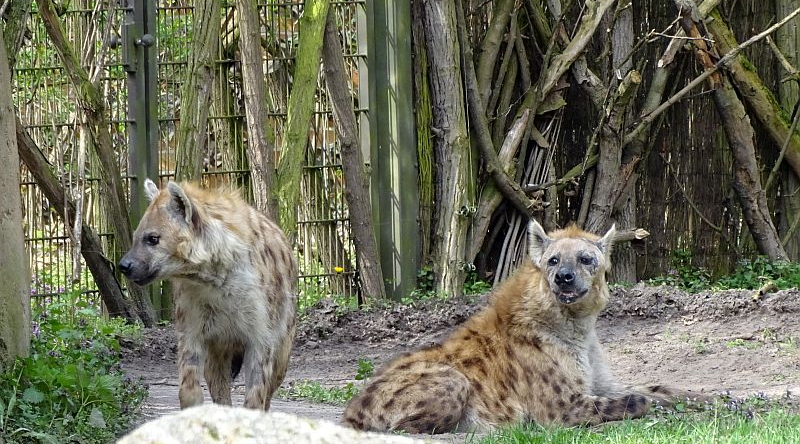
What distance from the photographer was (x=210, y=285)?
487cm

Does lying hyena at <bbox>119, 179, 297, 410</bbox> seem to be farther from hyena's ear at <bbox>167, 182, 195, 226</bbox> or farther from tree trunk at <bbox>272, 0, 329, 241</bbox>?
tree trunk at <bbox>272, 0, 329, 241</bbox>

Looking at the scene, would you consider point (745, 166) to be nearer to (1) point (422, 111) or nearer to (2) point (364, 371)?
(1) point (422, 111)

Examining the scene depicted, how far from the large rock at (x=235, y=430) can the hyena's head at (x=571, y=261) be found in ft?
11.0

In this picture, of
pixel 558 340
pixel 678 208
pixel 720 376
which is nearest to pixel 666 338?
pixel 720 376

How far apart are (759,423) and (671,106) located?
5.38m

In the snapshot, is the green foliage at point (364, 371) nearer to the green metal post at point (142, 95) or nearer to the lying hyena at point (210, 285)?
the lying hyena at point (210, 285)

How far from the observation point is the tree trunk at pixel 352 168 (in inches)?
323

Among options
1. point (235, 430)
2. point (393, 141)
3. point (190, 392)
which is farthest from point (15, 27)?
point (235, 430)

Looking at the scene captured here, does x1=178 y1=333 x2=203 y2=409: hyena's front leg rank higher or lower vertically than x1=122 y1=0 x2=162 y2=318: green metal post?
lower

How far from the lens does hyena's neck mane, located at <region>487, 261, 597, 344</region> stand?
5.29m

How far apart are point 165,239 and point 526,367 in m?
1.60

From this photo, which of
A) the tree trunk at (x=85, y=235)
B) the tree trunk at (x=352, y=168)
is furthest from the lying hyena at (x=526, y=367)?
the tree trunk at (x=352, y=168)

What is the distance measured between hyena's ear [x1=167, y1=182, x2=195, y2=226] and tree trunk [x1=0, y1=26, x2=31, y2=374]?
613 millimetres

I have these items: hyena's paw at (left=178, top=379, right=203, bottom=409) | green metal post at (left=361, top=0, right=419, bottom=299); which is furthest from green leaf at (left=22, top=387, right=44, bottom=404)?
green metal post at (left=361, top=0, right=419, bottom=299)
